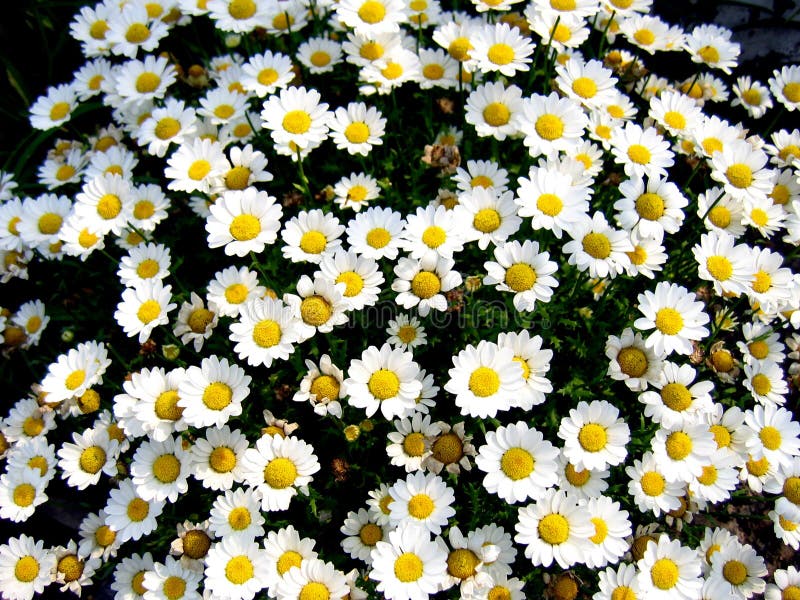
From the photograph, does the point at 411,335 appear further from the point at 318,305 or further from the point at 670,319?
the point at 670,319

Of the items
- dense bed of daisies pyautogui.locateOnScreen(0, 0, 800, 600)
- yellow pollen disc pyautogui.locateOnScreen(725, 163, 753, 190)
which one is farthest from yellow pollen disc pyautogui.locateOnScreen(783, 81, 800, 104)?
yellow pollen disc pyautogui.locateOnScreen(725, 163, 753, 190)

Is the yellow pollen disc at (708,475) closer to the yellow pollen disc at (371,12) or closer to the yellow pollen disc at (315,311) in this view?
the yellow pollen disc at (315,311)

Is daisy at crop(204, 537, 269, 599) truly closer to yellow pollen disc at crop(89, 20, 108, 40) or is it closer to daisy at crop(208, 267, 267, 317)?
daisy at crop(208, 267, 267, 317)

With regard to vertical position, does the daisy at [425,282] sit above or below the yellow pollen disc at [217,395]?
above

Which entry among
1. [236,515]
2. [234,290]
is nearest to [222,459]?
[236,515]

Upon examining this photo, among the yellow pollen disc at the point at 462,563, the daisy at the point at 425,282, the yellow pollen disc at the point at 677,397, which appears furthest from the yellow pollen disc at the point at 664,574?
the daisy at the point at 425,282

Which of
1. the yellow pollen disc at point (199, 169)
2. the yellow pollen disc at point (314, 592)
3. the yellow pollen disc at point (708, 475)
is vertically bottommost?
the yellow pollen disc at point (314, 592)

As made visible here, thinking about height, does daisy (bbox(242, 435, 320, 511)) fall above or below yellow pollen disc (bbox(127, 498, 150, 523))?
above
